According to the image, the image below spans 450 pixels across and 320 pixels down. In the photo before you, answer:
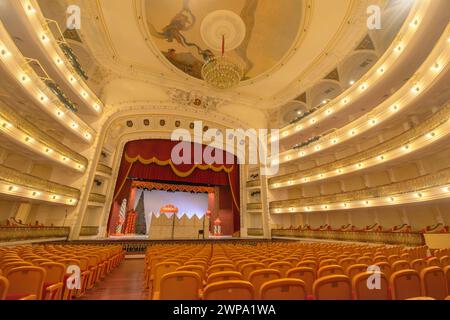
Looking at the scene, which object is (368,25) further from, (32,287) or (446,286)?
(32,287)

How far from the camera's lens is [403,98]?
10.9 m

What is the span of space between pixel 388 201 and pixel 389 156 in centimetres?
250

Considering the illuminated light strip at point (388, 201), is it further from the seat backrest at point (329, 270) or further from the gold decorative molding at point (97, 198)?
the gold decorative molding at point (97, 198)

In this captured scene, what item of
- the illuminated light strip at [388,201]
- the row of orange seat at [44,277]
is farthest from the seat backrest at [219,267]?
the illuminated light strip at [388,201]

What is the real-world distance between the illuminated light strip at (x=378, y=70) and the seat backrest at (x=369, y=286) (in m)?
12.1

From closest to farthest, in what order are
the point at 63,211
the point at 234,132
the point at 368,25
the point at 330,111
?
1. the point at 368,25
2. the point at 63,211
3. the point at 330,111
4. the point at 234,132

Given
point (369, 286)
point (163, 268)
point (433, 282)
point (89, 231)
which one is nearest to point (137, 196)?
point (89, 231)

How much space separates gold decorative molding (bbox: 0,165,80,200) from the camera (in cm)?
872

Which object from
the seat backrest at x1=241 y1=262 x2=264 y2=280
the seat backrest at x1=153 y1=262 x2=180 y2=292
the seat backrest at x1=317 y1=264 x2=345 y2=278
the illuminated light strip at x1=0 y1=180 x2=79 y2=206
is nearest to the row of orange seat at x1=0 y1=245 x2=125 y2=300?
the seat backrest at x1=153 y1=262 x2=180 y2=292

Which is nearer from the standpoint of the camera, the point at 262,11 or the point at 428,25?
the point at 428,25
